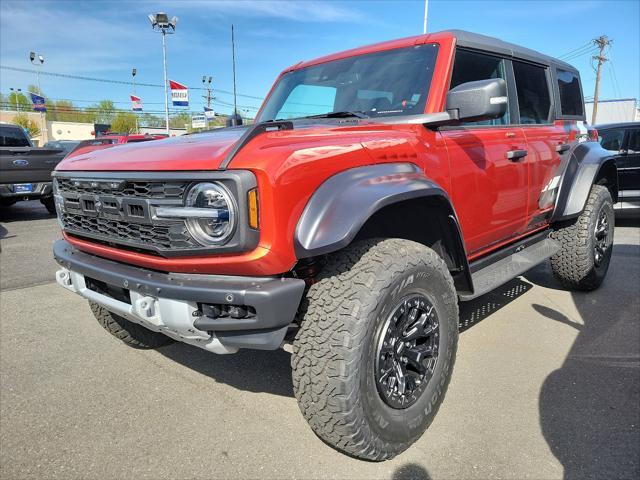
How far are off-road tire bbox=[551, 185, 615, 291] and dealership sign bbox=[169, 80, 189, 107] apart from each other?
24840mm

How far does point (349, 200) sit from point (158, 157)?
33.6 inches

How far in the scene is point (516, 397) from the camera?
104 inches

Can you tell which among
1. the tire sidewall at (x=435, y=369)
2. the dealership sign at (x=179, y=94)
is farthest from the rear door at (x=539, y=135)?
the dealership sign at (x=179, y=94)

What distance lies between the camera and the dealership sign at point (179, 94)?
25906 millimetres

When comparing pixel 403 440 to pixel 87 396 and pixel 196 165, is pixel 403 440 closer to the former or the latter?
pixel 196 165

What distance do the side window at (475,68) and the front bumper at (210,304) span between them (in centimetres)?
174

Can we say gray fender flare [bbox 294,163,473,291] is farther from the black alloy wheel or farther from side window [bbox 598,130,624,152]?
side window [bbox 598,130,624,152]

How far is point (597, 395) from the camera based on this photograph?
8.70 feet

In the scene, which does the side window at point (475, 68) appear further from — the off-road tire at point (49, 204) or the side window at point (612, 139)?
the off-road tire at point (49, 204)

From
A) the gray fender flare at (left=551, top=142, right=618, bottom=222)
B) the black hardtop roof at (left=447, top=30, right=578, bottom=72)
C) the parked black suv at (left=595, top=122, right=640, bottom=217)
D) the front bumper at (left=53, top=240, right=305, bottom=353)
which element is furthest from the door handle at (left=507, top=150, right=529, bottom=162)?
the parked black suv at (left=595, top=122, right=640, bottom=217)

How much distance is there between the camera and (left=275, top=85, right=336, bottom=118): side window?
315cm

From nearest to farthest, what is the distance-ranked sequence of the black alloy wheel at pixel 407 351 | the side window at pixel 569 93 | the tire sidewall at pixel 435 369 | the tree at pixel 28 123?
the tire sidewall at pixel 435 369 < the black alloy wheel at pixel 407 351 < the side window at pixel 569 93 < the tree at pixel 28 123

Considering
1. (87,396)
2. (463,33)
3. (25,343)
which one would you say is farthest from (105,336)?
(463,33)

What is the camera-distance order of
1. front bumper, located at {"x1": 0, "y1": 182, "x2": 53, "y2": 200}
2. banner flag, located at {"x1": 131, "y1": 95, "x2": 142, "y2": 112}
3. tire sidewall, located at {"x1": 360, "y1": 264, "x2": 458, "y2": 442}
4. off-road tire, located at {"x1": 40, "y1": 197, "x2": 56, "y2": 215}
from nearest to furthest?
1. tire sidewall, located at {"x1": 360, "y1": 264, "x2": 458, "y2": 442}
2. front bumper, located at {"x1": 0, "y1": 182, "x2": 53, "y2": 200}
3. off-road tire, located at {"x1": 40, "y1": 197, "x2": 56, "y2": 215}
4. banner flag, located at {"x1": 131, "y1": 95, "x2": 142, "y2": 112}
